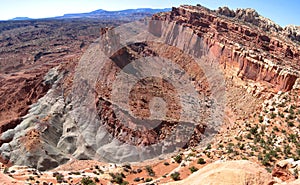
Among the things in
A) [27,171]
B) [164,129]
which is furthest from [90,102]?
[27,171]

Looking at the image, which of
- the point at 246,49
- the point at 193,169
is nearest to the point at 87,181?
the point at 193,169

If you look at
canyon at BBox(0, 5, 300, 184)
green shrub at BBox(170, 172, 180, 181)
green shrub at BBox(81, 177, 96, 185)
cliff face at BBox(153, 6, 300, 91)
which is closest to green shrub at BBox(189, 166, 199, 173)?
canyon at BBox(0, 5, 300, 184)

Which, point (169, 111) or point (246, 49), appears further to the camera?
point (246, 49)

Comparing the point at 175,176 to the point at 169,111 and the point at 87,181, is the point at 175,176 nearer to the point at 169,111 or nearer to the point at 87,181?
the point at 87,181

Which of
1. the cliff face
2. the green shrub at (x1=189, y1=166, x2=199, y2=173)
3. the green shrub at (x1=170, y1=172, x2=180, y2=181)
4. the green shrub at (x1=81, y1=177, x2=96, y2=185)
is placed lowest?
the green shrub at (x1=81, y1=177, x2=96, y2=185)

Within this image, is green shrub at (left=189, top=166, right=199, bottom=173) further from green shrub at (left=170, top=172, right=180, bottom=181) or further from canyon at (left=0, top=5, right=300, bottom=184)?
green shrub at (left=170, top=172, right=180, bottom=181)

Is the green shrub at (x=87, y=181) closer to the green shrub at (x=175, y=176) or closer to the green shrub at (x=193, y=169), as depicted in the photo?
the green shrub at (x=175, y=176)

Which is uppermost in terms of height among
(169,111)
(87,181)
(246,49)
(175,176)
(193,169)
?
(246,49)

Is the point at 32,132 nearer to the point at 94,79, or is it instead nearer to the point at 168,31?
the point at 94,79

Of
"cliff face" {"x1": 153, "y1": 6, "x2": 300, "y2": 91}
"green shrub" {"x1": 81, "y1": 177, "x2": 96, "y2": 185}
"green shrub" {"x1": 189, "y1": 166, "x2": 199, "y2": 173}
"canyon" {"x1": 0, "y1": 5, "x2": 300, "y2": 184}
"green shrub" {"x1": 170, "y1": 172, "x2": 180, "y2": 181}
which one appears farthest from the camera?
"cliff face" {"x1": 153, "y1": 6, "x2": 300, "y2": 91}
